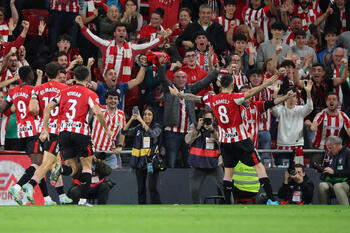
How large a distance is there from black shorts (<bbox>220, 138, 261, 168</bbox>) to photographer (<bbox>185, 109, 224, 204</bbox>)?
3.19ft

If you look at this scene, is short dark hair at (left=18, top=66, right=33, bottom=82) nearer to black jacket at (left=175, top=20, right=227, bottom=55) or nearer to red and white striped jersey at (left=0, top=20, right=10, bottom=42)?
red and white striped jersey at (left=0, top=20, right=10, bottom=42)

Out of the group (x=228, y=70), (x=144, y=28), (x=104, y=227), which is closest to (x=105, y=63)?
(x=144, y=28)

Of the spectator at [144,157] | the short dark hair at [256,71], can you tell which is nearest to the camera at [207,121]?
Answer: the spectator at [144,157]

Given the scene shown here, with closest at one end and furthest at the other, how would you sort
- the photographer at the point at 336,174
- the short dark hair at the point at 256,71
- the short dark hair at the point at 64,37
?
the photographer at the point at 336,174 < the short dark hair at the point at 256,71 < the short dark hair at the point at 64,37

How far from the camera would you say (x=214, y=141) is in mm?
13938

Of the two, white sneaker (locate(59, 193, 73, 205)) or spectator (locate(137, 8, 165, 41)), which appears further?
spectator (locate(137, 8, 165, 41))

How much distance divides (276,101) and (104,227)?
6.20 metres

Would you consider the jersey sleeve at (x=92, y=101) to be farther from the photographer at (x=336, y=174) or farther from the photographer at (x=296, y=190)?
the photographer at (x=336, y=174)

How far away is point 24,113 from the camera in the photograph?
14242 millimetres

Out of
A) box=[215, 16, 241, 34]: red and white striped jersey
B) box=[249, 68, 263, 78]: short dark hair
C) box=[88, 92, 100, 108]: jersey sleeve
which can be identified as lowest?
box=[88, 92, 100, 108]: jersey sleeve

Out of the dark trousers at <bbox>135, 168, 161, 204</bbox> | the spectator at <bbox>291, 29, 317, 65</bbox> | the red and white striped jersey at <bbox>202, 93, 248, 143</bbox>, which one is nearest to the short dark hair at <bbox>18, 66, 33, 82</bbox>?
the dark trousers at <bbox>135, 168, 161, 204</bbox>

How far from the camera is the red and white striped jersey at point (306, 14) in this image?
19.3 meters

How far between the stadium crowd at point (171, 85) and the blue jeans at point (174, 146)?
2 centimetres

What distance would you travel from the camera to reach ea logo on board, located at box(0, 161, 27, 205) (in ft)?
46.0
